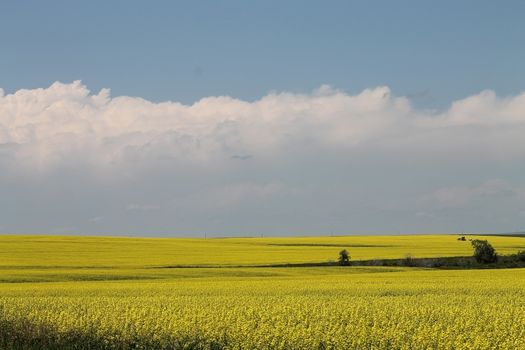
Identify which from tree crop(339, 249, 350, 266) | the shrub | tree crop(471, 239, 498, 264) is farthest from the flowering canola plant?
tree crop(471, 239, 498, 264)

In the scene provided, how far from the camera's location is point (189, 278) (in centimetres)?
4931

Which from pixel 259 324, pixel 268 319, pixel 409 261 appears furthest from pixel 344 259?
pixel 259 324

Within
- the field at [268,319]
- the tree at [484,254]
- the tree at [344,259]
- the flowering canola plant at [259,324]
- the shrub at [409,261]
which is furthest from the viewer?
the tree at [484,254]

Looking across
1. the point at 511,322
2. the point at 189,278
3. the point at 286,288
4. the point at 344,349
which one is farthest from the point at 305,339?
the point at 189,278

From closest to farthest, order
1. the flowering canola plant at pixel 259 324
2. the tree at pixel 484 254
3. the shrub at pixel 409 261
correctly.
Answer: the flowering canola plant at pixel 259 324 < the shrub at pixel 409 261 < the tree at pixel 484 254

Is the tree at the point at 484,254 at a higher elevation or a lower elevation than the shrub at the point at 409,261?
higher

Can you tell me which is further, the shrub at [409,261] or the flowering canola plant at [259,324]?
the shrub at [409,261]

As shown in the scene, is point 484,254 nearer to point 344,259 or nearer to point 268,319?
point 344,259

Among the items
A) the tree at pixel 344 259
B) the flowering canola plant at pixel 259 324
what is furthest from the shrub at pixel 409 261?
the flowering canola plant at pixel 259 324

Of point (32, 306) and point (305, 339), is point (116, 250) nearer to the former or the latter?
point (32, 306)

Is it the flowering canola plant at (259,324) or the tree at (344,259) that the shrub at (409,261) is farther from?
the flowering canola plant at (259,324)

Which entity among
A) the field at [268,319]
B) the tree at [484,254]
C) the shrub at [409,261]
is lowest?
the field at [268,319]

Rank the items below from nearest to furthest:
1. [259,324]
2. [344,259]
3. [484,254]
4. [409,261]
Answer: [259,324]
[344,259]
[409,261]
[484,254]

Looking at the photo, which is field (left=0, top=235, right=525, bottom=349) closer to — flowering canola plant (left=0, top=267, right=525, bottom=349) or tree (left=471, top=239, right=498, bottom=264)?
flowering canola plant (left=0, top=267, right=525, bottom=349)
